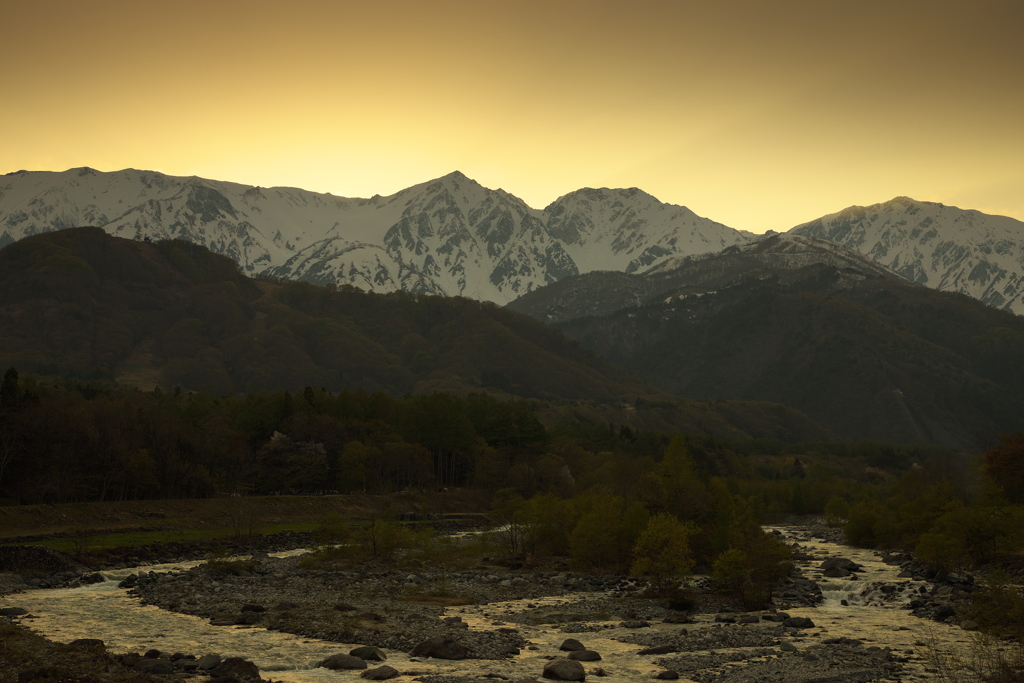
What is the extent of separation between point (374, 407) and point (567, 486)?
44169 mm

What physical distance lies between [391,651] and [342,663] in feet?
16.2

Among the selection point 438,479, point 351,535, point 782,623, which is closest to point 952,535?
point 782,623

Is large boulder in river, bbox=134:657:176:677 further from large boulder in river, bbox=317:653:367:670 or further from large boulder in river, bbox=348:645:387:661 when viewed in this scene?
large boulder in river, bbox=348:645:387:661

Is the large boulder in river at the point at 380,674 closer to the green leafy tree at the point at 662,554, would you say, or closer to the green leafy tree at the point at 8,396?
the green leafy tree at the point at 662,554

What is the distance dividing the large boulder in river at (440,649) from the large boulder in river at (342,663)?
3900 mm

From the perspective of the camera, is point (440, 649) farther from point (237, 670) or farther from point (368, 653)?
point (237, 670)

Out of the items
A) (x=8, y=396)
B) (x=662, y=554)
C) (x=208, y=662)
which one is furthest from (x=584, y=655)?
(x=8, y=396)

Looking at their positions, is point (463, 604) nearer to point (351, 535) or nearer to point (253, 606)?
point (253, 606)

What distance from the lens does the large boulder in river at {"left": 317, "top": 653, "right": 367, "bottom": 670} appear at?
138ft

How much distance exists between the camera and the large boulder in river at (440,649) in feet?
148

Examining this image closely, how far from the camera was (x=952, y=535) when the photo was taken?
75000mm

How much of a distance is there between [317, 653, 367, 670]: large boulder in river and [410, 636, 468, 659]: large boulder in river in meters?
3.90

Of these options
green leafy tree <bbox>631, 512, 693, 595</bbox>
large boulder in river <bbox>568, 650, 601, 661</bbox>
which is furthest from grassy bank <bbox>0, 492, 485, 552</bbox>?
large boulder in river <bbox>568, 650, 601, 661</bbox>

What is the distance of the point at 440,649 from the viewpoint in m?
45.5
